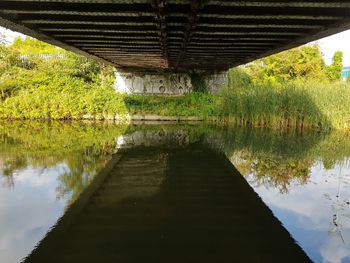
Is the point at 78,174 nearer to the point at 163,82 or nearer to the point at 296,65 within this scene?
the point at 163,82

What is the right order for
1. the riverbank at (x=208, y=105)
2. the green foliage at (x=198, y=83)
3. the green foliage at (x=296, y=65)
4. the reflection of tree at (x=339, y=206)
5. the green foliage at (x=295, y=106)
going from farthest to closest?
the green foliage at (x=296, y=65), the green foliage at (x=198, y=83), the riverbank at (x=208, y=105), the green foliage at (x=295, y=106), the reflection of tree at (x=339, y=206)

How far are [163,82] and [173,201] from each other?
15.5 metres

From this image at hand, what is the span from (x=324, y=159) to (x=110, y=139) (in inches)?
248

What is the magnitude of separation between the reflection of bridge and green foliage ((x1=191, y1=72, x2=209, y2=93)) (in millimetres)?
13569

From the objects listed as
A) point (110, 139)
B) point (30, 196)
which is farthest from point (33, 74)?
point (30, 196)

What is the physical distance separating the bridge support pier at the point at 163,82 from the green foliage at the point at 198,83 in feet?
0.31

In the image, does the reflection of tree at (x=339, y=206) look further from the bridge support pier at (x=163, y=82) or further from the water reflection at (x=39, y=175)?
the bridge support pier at (x=163, y=82)

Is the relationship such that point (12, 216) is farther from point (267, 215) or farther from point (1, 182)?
point (267, 215)

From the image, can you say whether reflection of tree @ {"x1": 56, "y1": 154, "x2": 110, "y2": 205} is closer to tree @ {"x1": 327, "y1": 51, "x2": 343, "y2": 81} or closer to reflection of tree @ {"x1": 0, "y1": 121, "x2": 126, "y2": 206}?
reflection of tree @ {"x1": 0, "y1": 121, "x2": 126, "y2": 206}

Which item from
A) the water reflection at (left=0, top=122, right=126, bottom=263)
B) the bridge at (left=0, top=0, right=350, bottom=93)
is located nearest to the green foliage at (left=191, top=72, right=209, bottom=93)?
the water reflection at (left=0, top=122, right=126, bottom=263)

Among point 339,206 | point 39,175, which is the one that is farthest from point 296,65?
point 39,175

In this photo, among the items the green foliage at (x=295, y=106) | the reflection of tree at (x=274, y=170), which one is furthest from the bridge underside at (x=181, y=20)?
the green foliage at (x=295, y=106)

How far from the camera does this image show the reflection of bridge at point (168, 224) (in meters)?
3.77

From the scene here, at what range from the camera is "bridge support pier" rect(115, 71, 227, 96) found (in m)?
20.4
